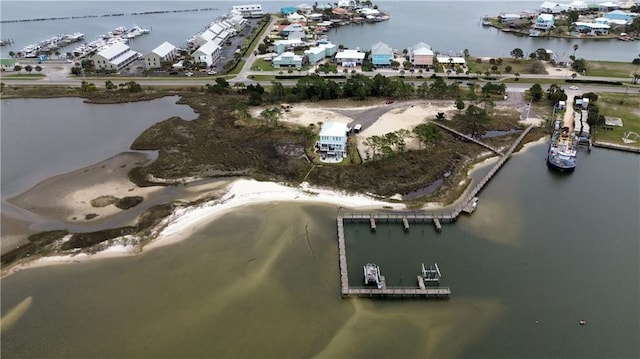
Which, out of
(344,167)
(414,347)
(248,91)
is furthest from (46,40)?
(414,347)

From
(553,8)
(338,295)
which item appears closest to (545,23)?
(553,8)

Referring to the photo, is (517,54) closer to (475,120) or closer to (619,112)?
(619,112)

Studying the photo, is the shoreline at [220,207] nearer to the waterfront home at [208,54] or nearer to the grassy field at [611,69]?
the waterfront home at [208,54]

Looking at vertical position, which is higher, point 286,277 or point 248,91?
point 248,91

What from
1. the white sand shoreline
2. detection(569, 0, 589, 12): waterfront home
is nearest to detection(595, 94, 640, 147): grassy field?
the white sand shoreline

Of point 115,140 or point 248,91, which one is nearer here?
point 115,140

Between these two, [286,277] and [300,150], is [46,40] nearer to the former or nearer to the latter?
[300,150]

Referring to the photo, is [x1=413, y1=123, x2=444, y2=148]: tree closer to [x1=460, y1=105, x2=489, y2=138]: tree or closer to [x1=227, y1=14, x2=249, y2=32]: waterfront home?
[x1=460, y1=105, x2=489, y2=138]: tree
